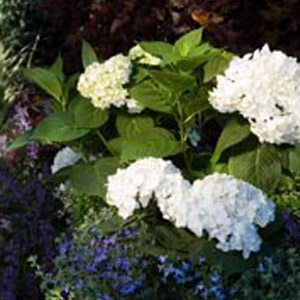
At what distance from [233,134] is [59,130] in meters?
0.74

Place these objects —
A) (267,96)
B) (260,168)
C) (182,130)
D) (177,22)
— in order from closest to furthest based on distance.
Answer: (267,96) < (260,168) < (182,130) < (177,22)

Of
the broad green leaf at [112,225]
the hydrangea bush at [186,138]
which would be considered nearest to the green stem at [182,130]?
the hydrangea bush at [186,138]

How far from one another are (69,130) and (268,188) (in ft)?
2.75

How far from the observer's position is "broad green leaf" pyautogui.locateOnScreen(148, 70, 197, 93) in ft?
11.5

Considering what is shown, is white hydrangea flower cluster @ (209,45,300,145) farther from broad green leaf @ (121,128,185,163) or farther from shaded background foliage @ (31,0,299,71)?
shaded background foliage @ (31,0,299,71)

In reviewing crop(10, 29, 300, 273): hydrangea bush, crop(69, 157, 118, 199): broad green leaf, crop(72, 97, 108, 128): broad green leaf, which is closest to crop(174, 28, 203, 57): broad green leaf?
crop(10, 29, 300, 273): hydrangea bush

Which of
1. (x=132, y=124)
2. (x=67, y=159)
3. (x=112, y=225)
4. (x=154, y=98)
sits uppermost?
(x=154, y=98)

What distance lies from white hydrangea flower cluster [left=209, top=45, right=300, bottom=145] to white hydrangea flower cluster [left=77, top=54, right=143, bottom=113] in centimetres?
44

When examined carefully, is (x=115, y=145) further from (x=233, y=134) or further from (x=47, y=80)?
(x=233, y=134)

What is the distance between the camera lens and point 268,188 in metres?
3.53

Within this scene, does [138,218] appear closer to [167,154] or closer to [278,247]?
[167,154]

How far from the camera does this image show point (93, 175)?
3805 mm

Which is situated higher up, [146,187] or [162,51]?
[162,51]

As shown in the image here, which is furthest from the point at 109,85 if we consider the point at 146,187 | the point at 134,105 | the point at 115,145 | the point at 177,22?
the point at 177,22
